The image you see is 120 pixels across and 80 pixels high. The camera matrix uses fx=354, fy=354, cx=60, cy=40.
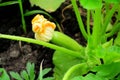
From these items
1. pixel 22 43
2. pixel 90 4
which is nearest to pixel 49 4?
pixel 22 43

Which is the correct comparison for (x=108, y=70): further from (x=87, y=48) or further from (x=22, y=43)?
(x=22, y=43)

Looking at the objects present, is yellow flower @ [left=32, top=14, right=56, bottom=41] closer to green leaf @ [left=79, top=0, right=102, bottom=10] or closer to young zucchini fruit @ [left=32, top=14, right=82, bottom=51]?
young zucchini fruit @ [left=32, top=14, right=82, bottom=51]

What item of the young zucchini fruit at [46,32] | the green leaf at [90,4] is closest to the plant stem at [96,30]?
the young zucchini fruit at [46,32]

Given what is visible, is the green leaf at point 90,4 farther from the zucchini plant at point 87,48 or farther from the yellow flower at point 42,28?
the yellow flower at point 42,28

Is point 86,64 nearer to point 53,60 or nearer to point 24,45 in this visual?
point 53,60

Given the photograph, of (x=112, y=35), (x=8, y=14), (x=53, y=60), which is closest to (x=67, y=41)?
(x=53, y=60)

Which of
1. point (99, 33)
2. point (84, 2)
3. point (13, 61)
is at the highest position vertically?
point (84, 2)

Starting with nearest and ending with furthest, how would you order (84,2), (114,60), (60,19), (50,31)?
(84,2) → (114,60) → (50,31) → (60,19)
